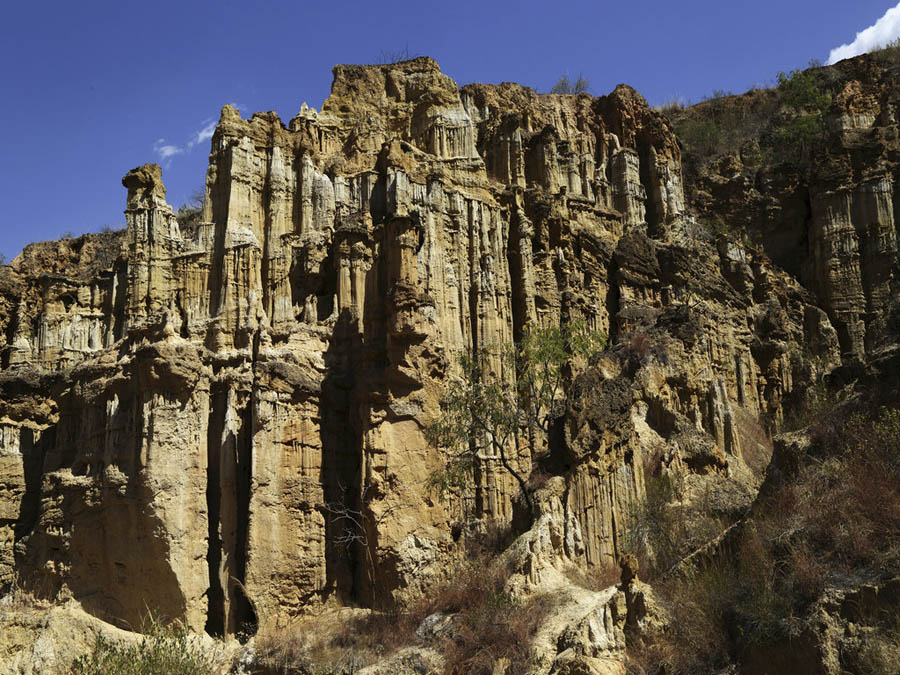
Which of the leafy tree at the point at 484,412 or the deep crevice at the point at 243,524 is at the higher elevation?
the leafy tree at the point at 484,412

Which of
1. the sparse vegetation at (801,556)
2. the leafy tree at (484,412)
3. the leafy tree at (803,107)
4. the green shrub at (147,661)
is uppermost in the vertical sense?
the leafy tree at (803,107)

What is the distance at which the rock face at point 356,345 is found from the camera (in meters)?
23.3

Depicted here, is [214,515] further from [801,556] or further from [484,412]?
[801,556]

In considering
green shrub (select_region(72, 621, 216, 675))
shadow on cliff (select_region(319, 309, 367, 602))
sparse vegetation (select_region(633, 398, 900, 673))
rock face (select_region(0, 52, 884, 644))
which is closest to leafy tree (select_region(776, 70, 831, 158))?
rock face (select_region(0, 52, 884, 644))

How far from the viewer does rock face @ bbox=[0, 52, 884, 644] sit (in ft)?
76.3

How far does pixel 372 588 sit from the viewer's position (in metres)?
23.1

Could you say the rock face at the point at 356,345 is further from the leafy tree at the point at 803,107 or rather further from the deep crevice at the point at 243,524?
the leafy tree at the point at 803,107

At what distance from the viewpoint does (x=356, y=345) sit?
27.0m

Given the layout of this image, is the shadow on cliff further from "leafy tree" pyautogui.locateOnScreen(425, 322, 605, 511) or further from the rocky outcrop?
the rocky outcrop

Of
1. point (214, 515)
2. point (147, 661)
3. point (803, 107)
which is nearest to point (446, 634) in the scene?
point (147, 661)

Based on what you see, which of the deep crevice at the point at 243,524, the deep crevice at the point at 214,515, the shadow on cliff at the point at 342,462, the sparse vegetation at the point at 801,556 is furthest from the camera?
the shadow on cliff at the point at 342,462

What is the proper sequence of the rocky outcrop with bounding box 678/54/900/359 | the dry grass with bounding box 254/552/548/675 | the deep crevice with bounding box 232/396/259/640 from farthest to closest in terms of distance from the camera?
the rocky outcrop with bounding box 678/54/900/359 → the deep crevice with bounding box 232/396/259/640 → the dry grass with bounding box 254/552/548/675

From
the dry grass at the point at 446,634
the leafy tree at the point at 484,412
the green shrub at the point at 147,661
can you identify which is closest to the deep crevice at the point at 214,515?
the dry grass at the point at 446,634

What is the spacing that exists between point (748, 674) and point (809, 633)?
1.16 metres
